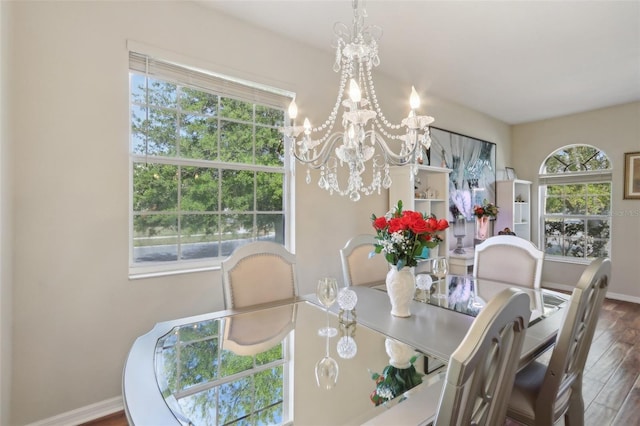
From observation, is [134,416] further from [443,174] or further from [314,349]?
[443,174]

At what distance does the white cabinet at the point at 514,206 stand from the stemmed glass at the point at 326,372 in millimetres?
4790

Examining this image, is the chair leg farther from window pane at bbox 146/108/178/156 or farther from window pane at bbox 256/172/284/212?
window pane at bbox 146/108/178/156

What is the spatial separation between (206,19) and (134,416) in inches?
98.9

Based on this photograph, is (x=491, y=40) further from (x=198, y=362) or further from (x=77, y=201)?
(x=77, y=201)

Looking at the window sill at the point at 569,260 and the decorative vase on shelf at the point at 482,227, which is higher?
the decorative vase on shelf at the point at 482,227

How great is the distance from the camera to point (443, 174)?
11.9ft

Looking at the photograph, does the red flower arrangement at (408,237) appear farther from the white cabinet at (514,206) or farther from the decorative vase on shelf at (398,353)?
the white cabinet at (514,206)

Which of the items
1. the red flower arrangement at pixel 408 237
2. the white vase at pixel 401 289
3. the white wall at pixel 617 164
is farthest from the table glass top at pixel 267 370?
the white wall at pixel 617 164

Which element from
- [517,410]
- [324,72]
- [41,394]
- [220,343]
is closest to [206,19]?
[324,72]

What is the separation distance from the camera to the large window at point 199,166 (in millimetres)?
2145

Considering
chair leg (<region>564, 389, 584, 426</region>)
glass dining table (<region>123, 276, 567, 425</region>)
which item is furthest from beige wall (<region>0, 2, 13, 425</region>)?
chair leg (<region>564, 389, 584, 426</region>)

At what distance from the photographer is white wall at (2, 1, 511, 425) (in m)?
1.69

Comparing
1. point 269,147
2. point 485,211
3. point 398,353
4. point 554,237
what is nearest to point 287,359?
point 398,353

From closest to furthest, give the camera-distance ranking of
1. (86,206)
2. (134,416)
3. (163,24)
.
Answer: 1. (134,416)
2. (86,206)
3. (163,24)
